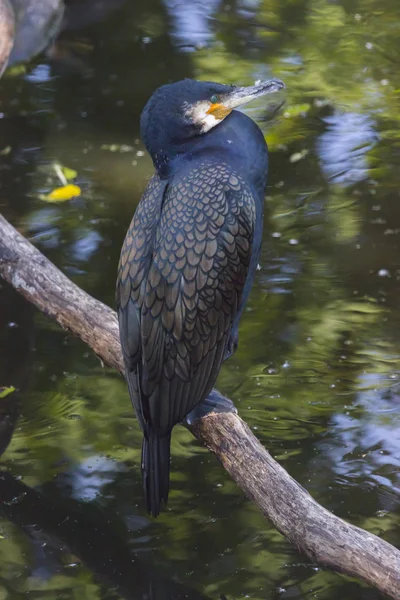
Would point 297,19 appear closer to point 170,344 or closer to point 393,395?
point 393,395

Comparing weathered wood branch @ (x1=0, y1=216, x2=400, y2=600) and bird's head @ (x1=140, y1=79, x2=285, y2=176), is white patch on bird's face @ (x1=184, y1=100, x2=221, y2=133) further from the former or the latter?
weathered wood branch @ (x1=0, y1=216, x2=400, y2=600)

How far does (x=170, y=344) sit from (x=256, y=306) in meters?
1.52

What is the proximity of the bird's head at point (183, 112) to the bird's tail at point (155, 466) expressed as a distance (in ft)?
2.26

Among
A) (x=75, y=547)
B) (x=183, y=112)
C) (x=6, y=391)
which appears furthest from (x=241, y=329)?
(x=183, y=112)

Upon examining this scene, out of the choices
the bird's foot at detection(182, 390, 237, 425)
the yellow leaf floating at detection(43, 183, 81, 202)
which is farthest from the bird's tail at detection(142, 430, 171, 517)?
the yellow leaf floating at detection(43, 183, 81, 202)

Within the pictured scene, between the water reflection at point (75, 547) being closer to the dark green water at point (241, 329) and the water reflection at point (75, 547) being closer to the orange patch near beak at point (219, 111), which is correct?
the dark green water at point (241, 329)

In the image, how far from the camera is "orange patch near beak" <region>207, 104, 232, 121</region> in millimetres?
2568

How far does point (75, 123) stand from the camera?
5.43 meters

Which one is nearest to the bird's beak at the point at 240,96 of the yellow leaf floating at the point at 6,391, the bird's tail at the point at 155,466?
the bird's tail at the point at 155,466

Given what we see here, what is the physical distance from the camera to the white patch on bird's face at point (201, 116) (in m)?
2.53

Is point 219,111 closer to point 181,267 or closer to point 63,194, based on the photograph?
point 181,267

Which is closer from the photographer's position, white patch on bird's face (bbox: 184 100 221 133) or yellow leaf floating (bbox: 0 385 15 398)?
white patch on bird's face (bbox: 184 100 221 133)

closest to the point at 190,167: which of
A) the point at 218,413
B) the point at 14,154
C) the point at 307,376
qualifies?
the point at 218,413

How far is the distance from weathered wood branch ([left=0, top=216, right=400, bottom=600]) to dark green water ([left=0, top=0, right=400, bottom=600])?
0.44m
